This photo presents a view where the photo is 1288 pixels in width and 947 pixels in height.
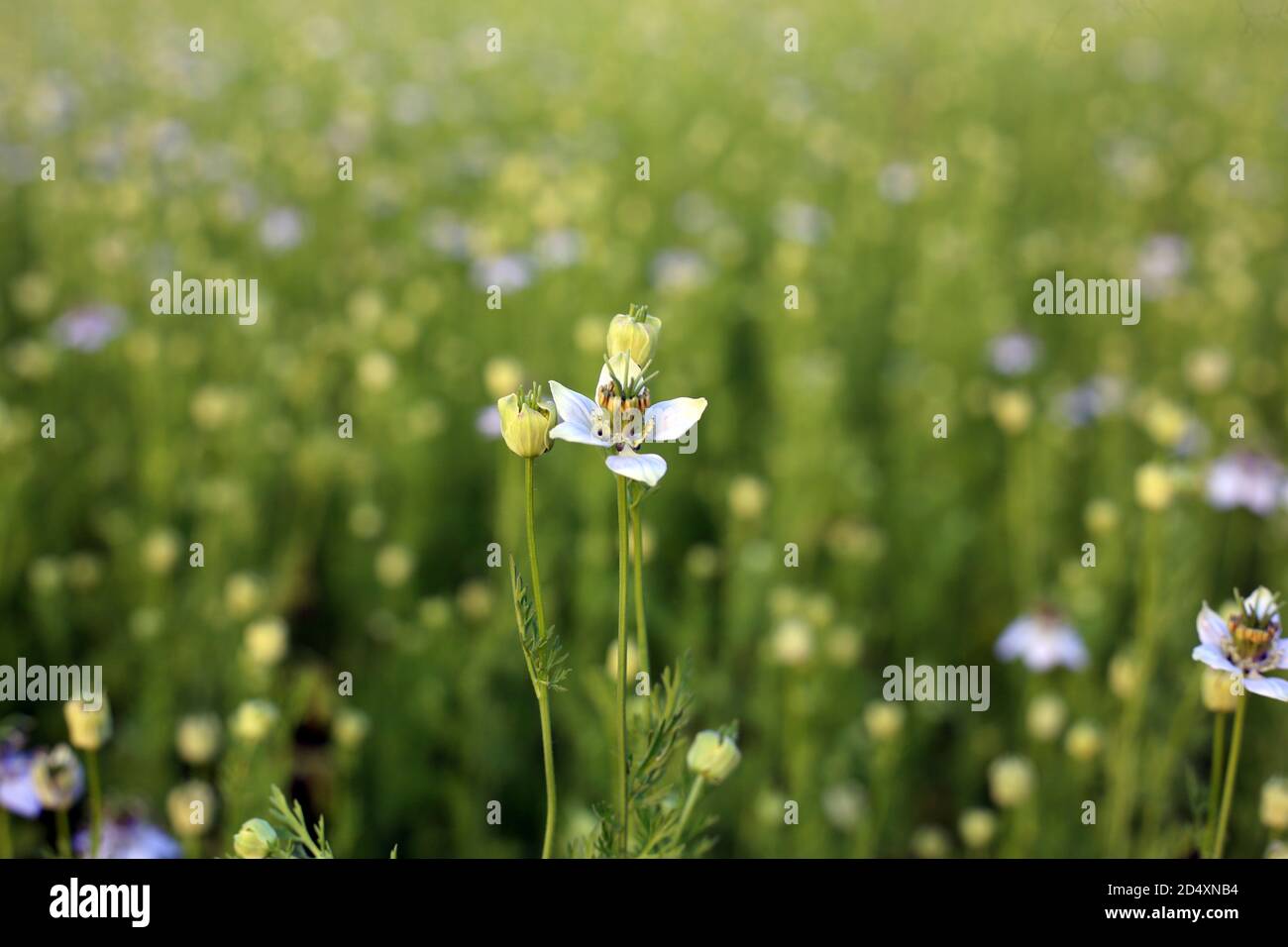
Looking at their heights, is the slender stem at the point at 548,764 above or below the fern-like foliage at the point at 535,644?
below

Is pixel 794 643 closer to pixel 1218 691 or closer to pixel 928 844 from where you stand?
pixel 928 844

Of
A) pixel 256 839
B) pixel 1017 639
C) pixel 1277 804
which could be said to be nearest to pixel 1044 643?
pixel 1017 639

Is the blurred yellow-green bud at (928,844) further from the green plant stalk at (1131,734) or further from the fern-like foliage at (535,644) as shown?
the fern-like foliage at (535,644)

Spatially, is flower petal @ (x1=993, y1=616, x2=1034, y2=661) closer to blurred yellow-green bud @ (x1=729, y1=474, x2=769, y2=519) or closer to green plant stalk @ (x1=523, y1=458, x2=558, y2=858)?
blurred yellow-green bud @ (x1=729, y1=474, x2=769, y2=519)

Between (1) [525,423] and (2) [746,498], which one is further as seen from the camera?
(2) [746,498]

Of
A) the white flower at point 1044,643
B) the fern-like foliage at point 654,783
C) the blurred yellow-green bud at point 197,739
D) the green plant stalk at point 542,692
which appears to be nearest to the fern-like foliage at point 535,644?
the green plant stalk at point 542,692
